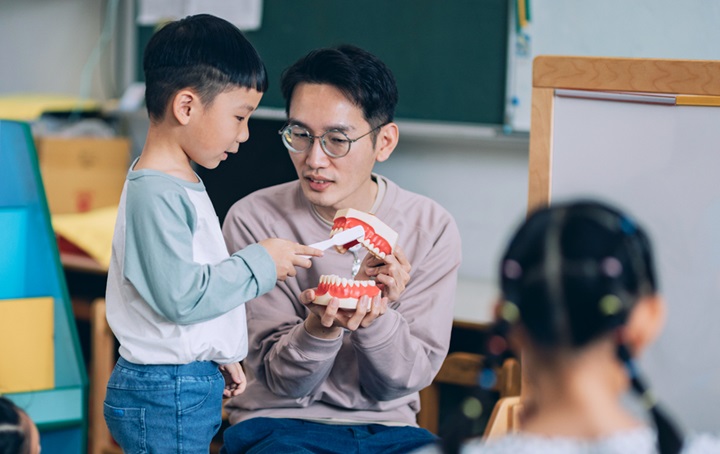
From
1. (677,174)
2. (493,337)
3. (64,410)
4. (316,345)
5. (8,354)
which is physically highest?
(677,174)

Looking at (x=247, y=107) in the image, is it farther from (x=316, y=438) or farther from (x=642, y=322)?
(x=642, y=322)

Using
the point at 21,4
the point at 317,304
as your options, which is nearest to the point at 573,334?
the point at 317,304

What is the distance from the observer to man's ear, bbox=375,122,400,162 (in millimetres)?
1612

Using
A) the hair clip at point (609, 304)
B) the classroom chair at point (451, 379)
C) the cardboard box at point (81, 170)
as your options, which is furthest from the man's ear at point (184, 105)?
the cardboard box at point (81, 170)

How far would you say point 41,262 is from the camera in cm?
169

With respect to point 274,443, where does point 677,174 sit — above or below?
above

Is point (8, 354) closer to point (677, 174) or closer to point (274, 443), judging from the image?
point (274, 443)

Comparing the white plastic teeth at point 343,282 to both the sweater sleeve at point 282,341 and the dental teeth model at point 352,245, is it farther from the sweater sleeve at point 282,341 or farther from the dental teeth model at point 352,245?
the sweater sleeve at point 282,341

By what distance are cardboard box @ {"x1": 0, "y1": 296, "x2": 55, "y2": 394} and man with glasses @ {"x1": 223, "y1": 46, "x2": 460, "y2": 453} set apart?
38cm

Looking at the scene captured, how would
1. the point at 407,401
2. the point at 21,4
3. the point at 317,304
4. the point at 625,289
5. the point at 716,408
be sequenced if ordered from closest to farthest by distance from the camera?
the point at 625,289
the point at 716,408
the point at 317,304
the point at 407,401
the point at 21,4

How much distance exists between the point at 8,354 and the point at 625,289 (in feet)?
4.04

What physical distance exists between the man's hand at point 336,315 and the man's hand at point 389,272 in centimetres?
3

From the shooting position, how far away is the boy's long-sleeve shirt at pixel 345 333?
4.79ft

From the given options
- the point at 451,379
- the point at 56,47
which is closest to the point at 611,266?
the point at 451,379
